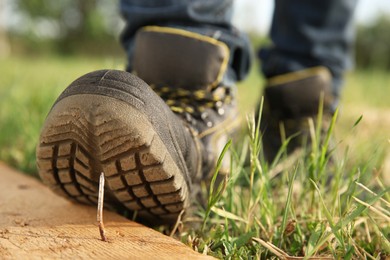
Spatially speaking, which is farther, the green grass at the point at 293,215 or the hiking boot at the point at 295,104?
the hiking boot at the point at 295,104

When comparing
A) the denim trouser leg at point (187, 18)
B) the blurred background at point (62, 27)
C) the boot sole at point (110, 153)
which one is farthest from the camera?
the blurred background at point (62, 27)

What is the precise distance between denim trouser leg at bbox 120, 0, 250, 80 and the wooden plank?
A: 53 cm

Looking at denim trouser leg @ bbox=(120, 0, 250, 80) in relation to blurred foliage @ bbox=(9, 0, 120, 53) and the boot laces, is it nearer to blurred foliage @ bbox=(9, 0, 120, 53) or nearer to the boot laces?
the boot laces

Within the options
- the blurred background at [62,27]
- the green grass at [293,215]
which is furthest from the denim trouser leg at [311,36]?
the blurred background at [62,27]

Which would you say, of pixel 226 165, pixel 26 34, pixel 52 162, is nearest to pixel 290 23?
pixel 226 165

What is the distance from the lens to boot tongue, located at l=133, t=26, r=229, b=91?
4.12ft

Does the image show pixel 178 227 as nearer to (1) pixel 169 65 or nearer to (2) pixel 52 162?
(2) pixel 52 162

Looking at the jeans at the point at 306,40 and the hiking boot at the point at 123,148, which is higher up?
the jeans at the point at 306,40

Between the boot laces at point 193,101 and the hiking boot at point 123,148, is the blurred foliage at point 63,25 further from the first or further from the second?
the hiking boot at point 123,148

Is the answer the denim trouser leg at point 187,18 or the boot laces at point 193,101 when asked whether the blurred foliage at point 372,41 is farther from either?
the boot laces at point 193,101

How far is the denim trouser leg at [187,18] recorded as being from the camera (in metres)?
1.36

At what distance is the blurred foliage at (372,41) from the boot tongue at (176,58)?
41.7 ft

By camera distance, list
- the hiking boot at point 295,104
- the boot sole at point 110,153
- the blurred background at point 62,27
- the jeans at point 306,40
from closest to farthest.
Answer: the boot sole at point 110,153 → the hiking boot at point 295,104 → the jeans at point 306,40 → the blurred background at point 62,27

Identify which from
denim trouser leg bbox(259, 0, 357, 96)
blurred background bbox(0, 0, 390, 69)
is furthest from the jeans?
blurred background bbox(0, 0, 390, 69)
